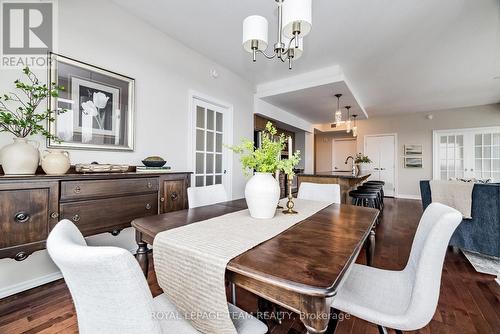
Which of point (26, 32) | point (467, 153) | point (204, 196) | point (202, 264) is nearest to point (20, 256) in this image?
point (204, 196)

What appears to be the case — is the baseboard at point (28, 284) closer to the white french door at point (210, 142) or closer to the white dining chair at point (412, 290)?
the white french door at point (210, 142)

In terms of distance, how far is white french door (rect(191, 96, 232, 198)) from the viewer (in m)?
3.26

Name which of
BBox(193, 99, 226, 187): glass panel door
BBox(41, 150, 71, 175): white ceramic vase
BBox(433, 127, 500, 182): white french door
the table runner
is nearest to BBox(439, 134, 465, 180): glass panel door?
BBox(433, 127, 500, 182): white french door

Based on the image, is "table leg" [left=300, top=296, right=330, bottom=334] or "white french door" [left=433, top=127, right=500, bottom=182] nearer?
"table leg" [left=300, top=296, right=330, bottom=334]

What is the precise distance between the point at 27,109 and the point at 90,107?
1.94 feet

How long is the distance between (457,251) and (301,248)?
309cm

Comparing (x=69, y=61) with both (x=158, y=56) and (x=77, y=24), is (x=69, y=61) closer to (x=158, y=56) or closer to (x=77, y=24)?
(x=77, y=24)

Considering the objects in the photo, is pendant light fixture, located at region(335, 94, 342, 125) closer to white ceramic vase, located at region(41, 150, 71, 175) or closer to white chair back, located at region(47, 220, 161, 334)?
white ceramic vase, located at region(41, 150, 71, 175)

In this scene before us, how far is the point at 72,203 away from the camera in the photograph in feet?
5.01

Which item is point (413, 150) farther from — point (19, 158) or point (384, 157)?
point (19, 158)

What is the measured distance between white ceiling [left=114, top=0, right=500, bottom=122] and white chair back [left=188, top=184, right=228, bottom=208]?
75.0 inches

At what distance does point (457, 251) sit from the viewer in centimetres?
271

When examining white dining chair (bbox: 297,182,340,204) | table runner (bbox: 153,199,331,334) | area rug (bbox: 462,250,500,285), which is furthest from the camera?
area rug (bbox: 462,250,500,285)

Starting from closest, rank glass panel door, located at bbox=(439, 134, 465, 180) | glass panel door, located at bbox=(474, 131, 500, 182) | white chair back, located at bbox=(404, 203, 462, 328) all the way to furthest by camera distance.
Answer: white chair back, located at bbox=(404, 203, 462, 328), glass panel door, located at bbox=(474, 131, 500, 182), glass panel door, located at bbox=(439, 134, 465, 180)
